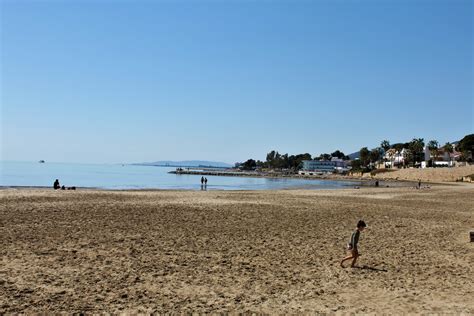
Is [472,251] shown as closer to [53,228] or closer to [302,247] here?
[302,247]

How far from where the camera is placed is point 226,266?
11.5 m

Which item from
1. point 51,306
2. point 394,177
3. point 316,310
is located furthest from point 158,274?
point 394,177

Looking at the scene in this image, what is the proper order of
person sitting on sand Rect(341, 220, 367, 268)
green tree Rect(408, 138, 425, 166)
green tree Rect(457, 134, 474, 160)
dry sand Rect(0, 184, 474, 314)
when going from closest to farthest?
dry sand Rect(0, 184, 474, 314)
person sitting on sand Rect(341, 220, 367, 268)
green tree Rect(457, 134, 474, 160)
green tree Rect(408, 138, 425, 166)

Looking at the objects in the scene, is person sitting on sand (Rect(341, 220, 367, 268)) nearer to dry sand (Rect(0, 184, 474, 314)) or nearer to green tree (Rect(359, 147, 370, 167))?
dry sand (Rect(0, 184, 474, 314))

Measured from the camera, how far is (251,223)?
19.8 meters

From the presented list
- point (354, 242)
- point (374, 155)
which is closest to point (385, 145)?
point (374, 155)

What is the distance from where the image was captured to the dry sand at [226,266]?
333 inches

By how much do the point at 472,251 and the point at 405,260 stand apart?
312 cm

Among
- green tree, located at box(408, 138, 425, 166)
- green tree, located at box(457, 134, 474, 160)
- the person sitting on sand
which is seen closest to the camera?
the person sitting on sand

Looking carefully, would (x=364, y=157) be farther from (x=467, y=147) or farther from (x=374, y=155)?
(x=467, y=147)

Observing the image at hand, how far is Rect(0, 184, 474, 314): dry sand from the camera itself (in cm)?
845

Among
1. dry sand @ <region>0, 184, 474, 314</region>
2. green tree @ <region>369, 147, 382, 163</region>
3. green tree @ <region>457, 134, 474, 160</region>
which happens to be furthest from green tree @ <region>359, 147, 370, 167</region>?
dry sand @ <region>0, 184, 474, 314</region>

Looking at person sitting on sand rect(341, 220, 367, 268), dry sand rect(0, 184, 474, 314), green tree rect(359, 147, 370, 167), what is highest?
green tree rect(359, 147, 370, 167)

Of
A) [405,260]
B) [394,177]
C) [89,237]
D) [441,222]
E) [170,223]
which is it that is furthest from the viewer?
[394,177]
